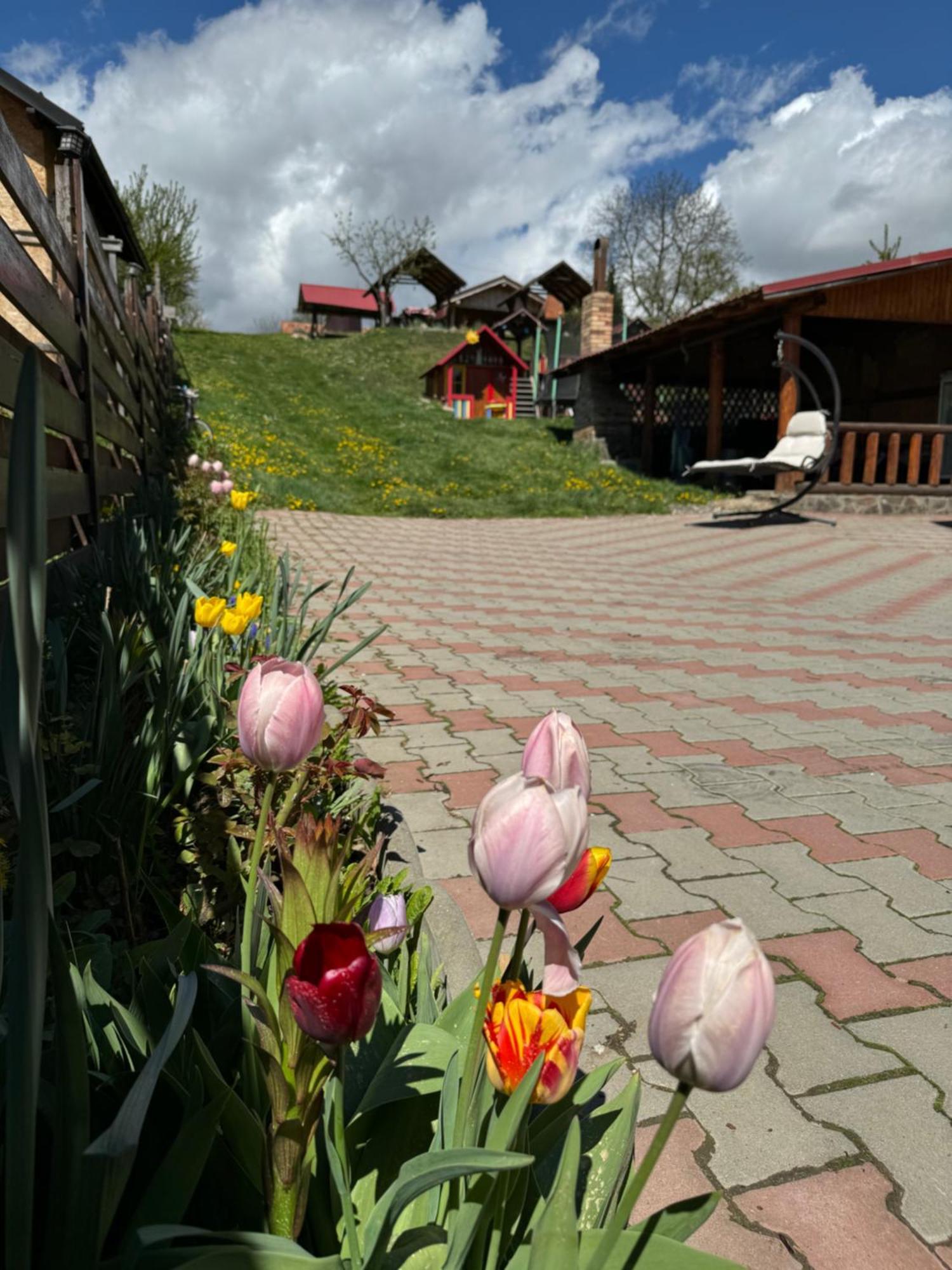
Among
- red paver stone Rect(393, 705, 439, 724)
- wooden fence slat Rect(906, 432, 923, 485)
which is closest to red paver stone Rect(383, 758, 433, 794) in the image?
red paver stone Rect(393, 705, 439, 724)

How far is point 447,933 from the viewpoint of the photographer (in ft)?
6.68

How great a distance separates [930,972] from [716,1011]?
75.2 inches

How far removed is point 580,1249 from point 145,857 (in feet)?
5.04

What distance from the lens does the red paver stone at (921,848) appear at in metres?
2.76

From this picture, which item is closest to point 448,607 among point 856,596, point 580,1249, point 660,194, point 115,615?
point 856,596

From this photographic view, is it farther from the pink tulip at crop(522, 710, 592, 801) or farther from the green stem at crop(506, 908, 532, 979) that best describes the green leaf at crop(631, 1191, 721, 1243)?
the pink tulip at crop(522, 710, 592, 801)

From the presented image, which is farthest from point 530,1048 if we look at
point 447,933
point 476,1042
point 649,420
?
point 649,420

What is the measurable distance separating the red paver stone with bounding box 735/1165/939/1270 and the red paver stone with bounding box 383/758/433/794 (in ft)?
6.41

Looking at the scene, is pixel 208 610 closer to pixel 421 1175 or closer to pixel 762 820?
pixel 421 1175

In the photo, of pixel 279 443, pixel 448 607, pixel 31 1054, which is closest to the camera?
pixel 31 1054

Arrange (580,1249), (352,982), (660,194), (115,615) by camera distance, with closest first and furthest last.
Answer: (352,982)
(580,1249)
(115,615)
(660,194)

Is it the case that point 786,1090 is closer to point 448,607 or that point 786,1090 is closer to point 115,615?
point 115,615

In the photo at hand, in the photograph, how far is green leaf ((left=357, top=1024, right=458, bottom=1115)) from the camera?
99cm

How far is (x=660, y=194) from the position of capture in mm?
45750
